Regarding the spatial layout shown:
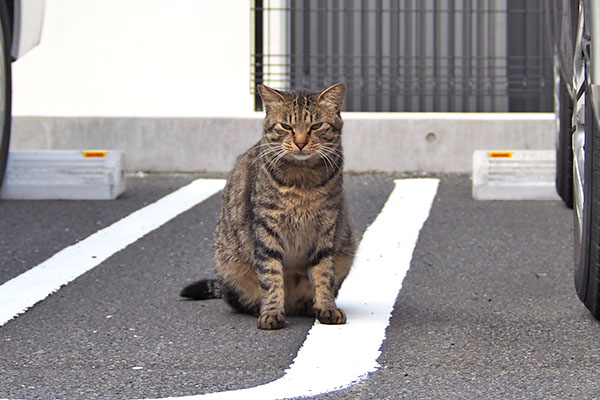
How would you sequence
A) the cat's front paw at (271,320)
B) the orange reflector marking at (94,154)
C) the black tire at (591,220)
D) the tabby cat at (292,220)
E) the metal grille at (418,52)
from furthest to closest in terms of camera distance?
the metal grille at (418,52) < the orange reflector marking at (94,154) < the tabby cat at (292,220) < the cat's front paw at (271,320) < the black tire at (591,220)

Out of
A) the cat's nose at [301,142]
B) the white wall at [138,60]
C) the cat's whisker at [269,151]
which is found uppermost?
the white wall at [138,60]

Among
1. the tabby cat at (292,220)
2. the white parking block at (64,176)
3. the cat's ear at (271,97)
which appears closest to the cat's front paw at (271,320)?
the tabby cat at (292,220)

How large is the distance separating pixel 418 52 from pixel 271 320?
18.8 ft

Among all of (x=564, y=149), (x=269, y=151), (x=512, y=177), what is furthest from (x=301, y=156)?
(x=512, y=177)

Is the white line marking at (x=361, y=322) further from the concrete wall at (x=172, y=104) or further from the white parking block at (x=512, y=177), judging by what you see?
the concrete wall at (x=172, y=104)

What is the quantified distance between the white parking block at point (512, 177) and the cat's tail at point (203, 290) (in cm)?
321

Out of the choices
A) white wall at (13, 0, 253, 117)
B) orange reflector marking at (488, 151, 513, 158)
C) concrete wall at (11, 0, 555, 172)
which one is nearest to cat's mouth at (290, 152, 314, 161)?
orange reflector marking at (488, 151, 513, 158)

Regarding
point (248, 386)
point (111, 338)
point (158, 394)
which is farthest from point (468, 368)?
point (111, 338)

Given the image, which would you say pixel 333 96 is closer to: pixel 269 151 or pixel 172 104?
pixel 269 151

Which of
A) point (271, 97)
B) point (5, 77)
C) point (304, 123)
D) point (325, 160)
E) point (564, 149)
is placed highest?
point (5, 77)

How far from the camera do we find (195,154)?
29.9 ft

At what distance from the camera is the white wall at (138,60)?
9469 millimetres

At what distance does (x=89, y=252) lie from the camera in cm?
593

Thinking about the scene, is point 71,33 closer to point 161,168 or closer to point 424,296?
point 161,168
